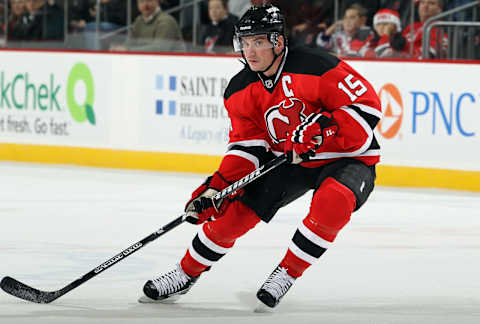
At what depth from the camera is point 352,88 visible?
3.12 m

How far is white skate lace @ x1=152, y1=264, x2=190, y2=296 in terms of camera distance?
3.18 m

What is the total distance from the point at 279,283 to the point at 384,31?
3639 mm

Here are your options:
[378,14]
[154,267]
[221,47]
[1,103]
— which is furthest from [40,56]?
[154,267]

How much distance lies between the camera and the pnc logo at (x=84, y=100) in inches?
286

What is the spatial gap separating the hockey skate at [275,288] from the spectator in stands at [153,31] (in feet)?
13.7

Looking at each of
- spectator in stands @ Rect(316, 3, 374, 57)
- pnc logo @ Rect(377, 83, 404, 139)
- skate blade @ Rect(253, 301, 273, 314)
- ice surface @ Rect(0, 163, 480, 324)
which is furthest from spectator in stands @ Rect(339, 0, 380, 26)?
skate blade @ Rect(253, 301, 273, 314)

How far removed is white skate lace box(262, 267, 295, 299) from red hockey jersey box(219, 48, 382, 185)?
0.32 m

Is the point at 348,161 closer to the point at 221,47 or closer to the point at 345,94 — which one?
the point at 345,94

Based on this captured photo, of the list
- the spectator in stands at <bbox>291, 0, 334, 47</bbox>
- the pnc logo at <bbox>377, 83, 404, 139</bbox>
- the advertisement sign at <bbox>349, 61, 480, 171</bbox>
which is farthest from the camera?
the spectator in stands at <bbox>291, 0, 334, 47</bbox>

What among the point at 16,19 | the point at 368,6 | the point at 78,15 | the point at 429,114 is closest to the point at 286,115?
the point at 429,114

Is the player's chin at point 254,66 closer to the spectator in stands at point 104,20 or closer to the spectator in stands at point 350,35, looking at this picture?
the spectator in stands at point 350,35

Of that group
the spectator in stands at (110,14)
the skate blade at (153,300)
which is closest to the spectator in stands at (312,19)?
the spectator in stands at (110,14)

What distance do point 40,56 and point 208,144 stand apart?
4.74ft

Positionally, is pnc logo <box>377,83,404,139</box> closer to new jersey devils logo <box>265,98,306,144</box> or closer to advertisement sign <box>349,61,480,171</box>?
advertisement sign <box>349,61,480,171</box>
